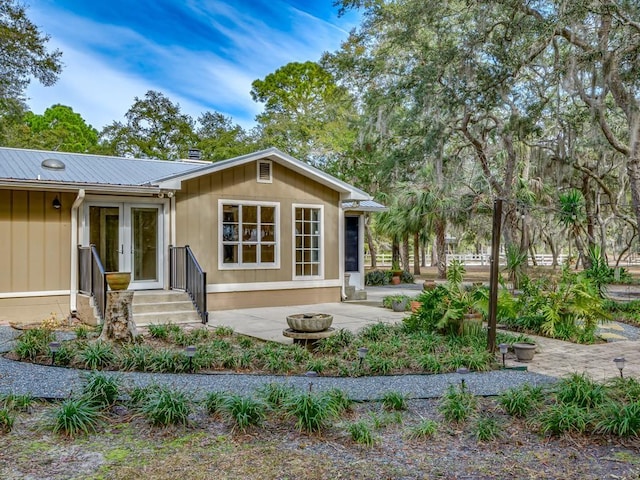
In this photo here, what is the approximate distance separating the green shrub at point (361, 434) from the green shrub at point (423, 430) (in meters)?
0.31

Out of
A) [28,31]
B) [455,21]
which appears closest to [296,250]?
[455,21]

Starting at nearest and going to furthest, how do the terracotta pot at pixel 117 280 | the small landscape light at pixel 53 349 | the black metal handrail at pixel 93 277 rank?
the small landscape light at pixel 53 349 → the terracotta pot at pixel 117 280 → the black metal handrail at pixel 93 277

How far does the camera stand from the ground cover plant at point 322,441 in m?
3.23

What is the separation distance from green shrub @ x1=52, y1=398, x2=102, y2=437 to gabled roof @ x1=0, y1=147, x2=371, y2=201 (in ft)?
19.6

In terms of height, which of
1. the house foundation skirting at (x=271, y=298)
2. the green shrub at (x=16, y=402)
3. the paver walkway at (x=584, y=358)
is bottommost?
the paver walkway at (x=584, y=358)

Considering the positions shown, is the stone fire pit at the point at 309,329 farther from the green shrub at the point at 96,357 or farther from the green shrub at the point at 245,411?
the green shrub at the point at 245,411

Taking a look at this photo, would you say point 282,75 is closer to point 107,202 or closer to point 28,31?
point 28,31

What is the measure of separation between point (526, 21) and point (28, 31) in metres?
13.3

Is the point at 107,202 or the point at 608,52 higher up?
the point at 608,52

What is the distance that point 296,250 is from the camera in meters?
11.8

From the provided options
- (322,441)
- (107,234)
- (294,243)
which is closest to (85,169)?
(107,234)

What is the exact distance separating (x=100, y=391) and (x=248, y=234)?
23.7ft

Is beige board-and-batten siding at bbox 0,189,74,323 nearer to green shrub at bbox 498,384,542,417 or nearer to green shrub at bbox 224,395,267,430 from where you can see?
green shrub at bbox 224,395,267,430

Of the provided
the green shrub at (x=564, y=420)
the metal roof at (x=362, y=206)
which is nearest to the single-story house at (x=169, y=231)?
the metal roof at (x=362, y=206)
